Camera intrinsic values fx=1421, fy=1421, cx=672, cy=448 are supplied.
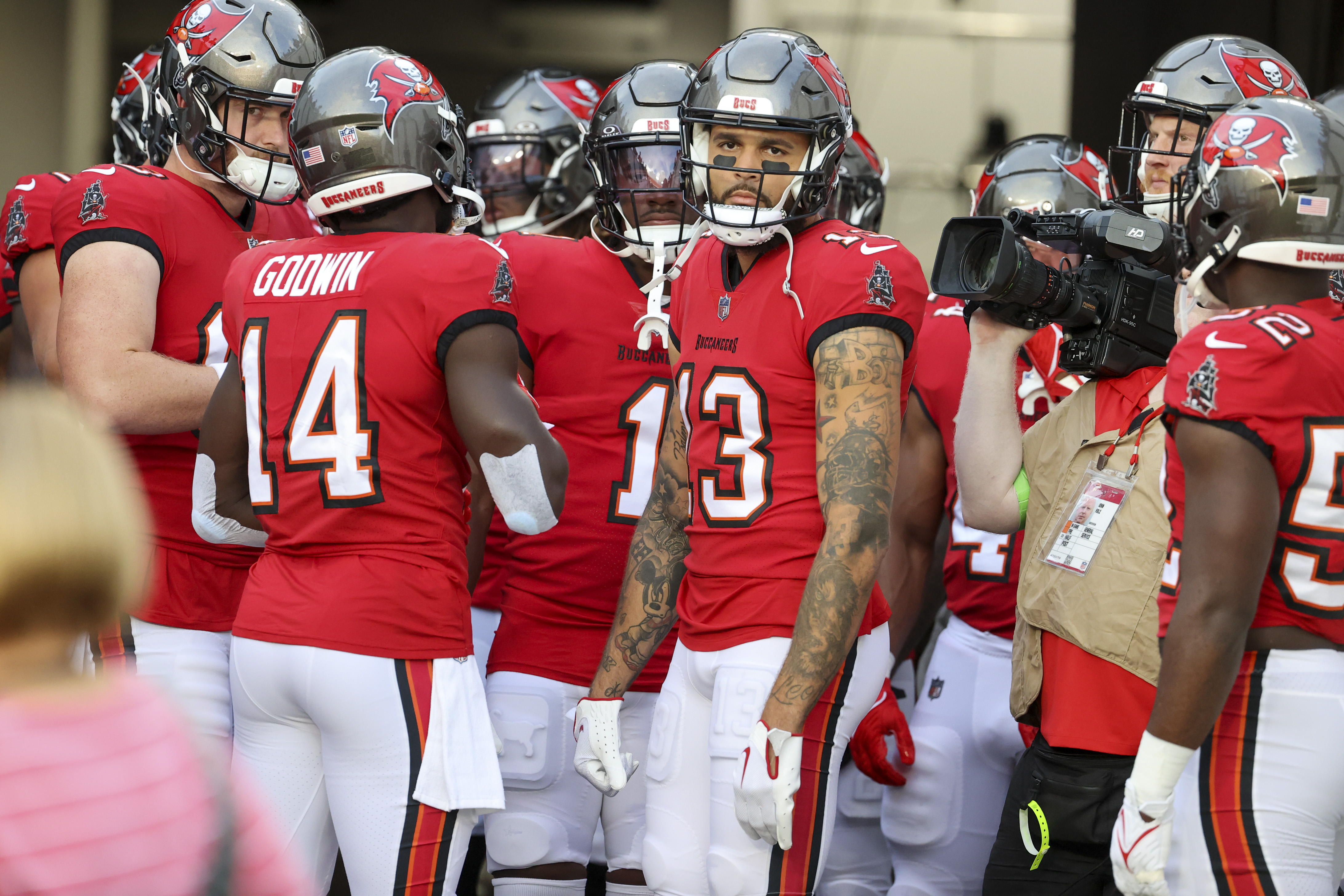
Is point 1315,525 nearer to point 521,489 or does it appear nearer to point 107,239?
point 521,489

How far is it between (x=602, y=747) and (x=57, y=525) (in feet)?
5.82

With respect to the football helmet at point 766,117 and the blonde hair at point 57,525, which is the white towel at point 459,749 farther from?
the blonde hair at point 57,525

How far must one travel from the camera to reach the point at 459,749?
8.51 feet

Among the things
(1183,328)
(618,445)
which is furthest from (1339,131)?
(618,445)

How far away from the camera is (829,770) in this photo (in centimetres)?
270

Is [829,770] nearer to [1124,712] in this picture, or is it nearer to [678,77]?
[1124,712]

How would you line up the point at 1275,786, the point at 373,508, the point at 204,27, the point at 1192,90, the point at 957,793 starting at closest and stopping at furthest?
the point at 1275,786 → the point at 373,508 → the point at 204,27 → the point at 1192,90 → the point at 957,793

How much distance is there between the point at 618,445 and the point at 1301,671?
167 centimetres

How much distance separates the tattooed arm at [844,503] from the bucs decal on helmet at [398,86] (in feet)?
3.16

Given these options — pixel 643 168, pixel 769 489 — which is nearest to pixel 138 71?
pixel 643 168

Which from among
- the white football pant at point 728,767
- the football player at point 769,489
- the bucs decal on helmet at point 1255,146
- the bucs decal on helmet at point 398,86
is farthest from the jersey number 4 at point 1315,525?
the bucs decal on helmet at point 398,86

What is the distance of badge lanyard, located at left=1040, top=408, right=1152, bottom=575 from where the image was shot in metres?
2.90

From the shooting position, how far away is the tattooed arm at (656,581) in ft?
10.0

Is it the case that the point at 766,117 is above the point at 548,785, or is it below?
above
